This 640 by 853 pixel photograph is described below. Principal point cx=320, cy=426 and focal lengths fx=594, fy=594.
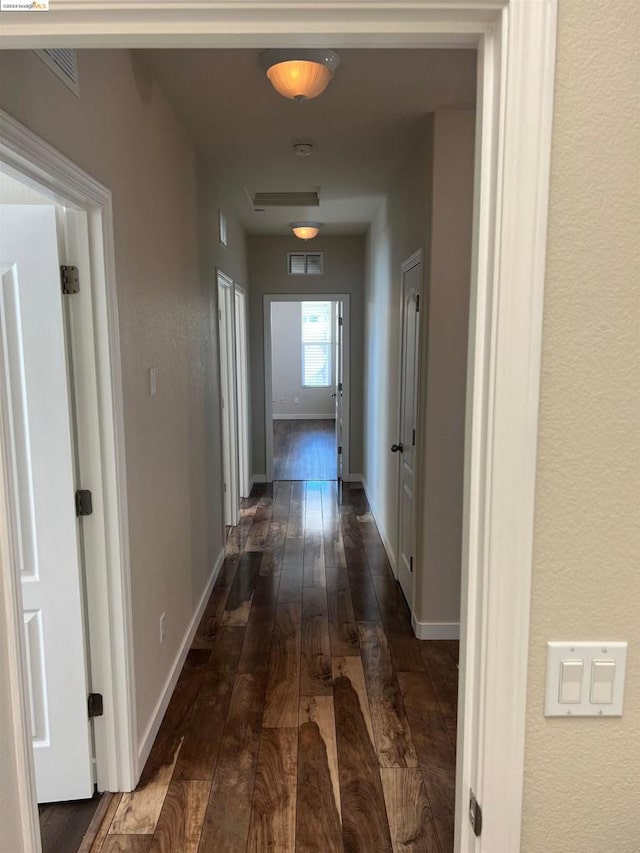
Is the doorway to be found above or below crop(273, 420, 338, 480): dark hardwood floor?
above

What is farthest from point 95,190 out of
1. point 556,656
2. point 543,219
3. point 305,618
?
point 305,618

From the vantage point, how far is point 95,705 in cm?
209

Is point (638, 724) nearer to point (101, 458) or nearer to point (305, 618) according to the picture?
point (101, 458)

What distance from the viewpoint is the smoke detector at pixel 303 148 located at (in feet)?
11.2

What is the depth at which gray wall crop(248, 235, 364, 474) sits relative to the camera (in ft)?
21.6

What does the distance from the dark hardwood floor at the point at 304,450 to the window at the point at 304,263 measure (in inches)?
95.2

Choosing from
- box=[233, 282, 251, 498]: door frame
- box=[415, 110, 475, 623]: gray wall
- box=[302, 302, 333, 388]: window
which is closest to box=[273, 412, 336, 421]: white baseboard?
box=[302, 302, 333, 388]: window

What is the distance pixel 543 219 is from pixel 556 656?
629 millimetres

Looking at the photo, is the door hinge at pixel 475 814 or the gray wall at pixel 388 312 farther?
the gray wall at pixel 388 312

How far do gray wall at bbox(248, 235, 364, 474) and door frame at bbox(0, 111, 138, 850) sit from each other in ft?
15.3

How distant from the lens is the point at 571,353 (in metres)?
0.84

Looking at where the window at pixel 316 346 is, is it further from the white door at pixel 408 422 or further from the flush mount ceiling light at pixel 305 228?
the white door at pixel 408 422

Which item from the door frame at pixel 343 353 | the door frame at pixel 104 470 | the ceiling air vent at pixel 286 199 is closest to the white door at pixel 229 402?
the ceiling air vent at pixel 286 199

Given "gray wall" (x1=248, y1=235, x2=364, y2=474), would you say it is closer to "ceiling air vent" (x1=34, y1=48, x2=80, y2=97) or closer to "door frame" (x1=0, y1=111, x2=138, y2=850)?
"door frame" (x1=0, y1=111, x2=138, y2=850)
